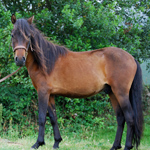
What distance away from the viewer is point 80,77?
4531 millimetres

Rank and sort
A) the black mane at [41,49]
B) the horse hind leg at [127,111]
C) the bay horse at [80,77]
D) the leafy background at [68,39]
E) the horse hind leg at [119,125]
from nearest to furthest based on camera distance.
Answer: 1. the black mane at [41,49]
2. the bay horse at [80,77]
3. the horse hind leg at [127,111]
4. the horse hind leg at [119,125]
5. the leafy background at [68,39]

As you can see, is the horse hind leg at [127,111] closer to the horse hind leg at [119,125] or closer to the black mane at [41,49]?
the horse hind leg at [119,125]

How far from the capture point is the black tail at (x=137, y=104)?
4578 millimetres

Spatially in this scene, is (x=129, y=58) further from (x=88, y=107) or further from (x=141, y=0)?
(x=141, y=0)

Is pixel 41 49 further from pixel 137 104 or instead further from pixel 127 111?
pixel 137 104

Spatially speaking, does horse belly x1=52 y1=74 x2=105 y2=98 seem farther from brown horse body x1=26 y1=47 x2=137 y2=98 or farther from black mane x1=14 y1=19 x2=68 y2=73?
black mane x1=14 y1=19 x2=68 y2=73

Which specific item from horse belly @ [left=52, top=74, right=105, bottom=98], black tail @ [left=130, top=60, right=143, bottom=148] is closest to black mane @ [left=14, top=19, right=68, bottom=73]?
horse belly @ [left=52, top=74, right=105, bottom=98]

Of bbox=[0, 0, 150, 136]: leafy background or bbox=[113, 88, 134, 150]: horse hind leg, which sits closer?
bbox=[113, 88, 134, 150]: horse hind leg

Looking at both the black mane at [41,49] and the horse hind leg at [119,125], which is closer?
the black mane at [41,49]

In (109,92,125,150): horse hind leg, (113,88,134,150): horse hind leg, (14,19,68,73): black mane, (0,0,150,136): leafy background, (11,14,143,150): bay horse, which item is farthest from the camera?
(0,0,150,136): leafy background

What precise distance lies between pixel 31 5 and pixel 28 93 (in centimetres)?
316

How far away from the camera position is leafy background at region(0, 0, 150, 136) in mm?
7070

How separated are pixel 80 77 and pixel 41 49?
92cm

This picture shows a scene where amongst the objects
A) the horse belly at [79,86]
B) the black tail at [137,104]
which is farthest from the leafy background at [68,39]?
the black tail at [137,104]
